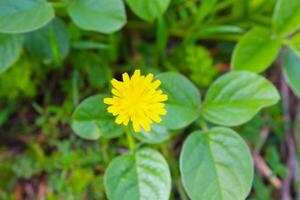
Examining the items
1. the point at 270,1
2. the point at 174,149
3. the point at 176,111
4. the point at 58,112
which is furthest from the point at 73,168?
the point at 270,1

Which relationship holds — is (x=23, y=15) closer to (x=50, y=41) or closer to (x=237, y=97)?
(x=50, y=41)

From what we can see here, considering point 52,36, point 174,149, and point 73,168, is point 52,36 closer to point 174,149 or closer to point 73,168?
point 73,168

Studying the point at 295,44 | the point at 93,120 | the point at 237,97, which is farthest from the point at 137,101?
the point at 295,44

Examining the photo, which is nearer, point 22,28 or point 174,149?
point 22,28

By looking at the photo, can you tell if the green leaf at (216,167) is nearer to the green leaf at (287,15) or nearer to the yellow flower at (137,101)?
the yellow flower at (137,101)

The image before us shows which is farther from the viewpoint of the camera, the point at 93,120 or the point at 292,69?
the point at 292,69

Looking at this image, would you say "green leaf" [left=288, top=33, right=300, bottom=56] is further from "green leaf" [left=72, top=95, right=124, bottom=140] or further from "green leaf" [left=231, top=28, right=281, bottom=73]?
"green leaf" [left=72, top=95, right=124, bottom=140]

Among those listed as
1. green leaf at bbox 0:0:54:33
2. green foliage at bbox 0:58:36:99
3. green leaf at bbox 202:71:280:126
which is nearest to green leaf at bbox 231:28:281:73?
green leaf at bbox 202:71:280:126
